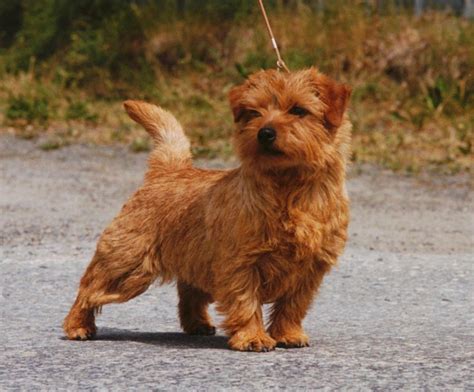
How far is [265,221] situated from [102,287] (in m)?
1.13

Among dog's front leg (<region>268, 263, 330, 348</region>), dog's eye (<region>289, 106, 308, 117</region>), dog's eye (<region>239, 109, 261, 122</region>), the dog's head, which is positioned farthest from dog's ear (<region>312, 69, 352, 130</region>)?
dog's front leg (<region>268, 263, 330, 348</region>)

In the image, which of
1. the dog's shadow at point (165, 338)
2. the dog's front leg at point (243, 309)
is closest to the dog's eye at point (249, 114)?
the dog's front leg at point (243, 309)

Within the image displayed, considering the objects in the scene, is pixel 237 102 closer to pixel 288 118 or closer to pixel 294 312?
pixel 288 118

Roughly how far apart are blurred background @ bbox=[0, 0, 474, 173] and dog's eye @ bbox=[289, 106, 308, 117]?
29.3ft

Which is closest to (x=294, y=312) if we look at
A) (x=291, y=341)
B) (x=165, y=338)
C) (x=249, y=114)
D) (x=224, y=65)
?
(x=291, y=341)

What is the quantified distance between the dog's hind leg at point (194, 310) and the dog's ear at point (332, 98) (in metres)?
1.47

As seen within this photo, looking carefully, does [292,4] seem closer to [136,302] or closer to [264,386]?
[136,302]

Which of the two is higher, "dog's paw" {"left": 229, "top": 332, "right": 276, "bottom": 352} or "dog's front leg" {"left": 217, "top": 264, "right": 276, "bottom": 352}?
"dog's front leg" {"left": 217, "top": 264, "right": 276, "bottom": 352}

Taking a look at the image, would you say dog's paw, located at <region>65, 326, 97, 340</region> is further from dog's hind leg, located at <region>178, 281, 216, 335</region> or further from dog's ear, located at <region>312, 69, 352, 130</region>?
dog's ear, located at <region>312, 69, 352, 130</region>

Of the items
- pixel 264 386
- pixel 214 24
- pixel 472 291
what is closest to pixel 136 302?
pixel 472 291

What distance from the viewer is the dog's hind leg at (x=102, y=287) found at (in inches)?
249

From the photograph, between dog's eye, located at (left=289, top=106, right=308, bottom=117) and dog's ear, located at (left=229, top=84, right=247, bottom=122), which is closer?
dog's eye, located at (left=289, top=106, right=308, bottom=117)

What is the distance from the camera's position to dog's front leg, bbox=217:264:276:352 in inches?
227

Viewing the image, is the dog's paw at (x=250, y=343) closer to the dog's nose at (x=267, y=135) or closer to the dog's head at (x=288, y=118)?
the dog's head at (x=288, y=118)
